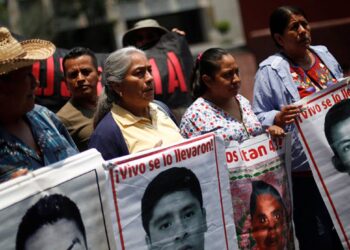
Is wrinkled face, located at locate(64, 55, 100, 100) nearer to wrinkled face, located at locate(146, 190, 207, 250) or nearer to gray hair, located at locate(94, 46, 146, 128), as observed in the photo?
gray hair, located at locate(94, 46, 146, 128)

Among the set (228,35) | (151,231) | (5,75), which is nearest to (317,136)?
(151,231)

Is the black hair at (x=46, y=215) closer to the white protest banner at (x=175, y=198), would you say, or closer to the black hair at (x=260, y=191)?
the white protest banner at (x=175, y=198)

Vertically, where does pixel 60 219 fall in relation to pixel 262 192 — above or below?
above

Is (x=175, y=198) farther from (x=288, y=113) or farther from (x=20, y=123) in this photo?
(x=288, y=113)

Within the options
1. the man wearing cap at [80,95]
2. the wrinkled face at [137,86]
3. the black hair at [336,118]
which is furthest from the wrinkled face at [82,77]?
the black hair at [336,118]

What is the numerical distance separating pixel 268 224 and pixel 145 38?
2.64 metres

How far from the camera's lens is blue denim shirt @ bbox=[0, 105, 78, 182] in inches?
103

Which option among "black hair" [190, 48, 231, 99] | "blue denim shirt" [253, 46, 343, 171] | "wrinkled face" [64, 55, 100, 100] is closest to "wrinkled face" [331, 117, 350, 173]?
"blue denim shirt" [253, 46, 343, 171]

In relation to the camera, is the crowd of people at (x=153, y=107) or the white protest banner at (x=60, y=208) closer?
the white protest banner at (x=60, y=208)

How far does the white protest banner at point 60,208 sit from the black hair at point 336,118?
4.76ft

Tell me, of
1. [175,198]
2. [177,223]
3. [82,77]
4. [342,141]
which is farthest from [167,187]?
[82,77]

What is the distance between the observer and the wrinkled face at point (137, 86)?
323 cm

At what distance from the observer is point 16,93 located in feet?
8.59

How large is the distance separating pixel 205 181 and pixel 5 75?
3.42 feet
